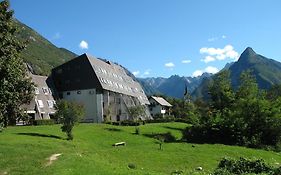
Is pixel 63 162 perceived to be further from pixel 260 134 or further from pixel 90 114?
pixel 90 114

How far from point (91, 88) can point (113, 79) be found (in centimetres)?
1618

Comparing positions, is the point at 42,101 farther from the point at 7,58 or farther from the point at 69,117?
the point at 7,58

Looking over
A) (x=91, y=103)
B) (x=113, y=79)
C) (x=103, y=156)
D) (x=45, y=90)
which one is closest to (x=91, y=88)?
(x=91, y=103)

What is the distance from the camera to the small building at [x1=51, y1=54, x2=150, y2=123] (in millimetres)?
94688

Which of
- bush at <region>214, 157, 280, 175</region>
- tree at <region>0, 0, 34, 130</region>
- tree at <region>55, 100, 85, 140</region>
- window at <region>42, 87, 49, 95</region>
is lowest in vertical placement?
bush at <region>214, 157, 280, 175</region>

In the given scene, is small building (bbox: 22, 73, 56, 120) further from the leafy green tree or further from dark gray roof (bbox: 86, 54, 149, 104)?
the leafy green tree

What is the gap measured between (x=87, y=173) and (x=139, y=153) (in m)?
16.9

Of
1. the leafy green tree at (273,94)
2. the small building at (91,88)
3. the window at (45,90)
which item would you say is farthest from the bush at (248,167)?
the window at (45,90)

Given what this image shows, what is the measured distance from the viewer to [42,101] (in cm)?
9094

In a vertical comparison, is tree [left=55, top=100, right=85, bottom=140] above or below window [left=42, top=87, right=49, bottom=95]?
below

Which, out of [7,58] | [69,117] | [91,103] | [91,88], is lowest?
[69,117]

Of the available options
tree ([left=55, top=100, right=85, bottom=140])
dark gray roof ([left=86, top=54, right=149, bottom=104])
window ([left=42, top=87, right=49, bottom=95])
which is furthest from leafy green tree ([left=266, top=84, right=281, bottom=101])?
window ([left=42, top=87, right=49, bottom=95])

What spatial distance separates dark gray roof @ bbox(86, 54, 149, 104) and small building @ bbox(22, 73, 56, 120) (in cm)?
1146

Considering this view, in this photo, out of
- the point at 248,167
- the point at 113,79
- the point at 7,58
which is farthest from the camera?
the point at 113,79
